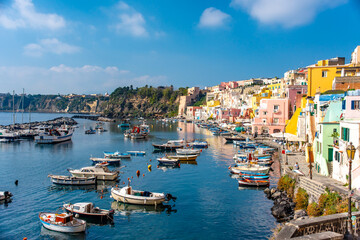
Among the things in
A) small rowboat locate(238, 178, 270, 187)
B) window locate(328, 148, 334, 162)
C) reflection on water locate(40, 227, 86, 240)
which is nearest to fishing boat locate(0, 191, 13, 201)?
reflection on water locate(40, 227, 86, 240)

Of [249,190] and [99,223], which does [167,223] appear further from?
Answer: [249,190]

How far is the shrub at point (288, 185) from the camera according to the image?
2180 centimetres

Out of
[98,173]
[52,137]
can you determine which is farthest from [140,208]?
[52,137]

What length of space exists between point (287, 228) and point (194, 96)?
5756 inches

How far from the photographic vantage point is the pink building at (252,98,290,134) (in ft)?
181

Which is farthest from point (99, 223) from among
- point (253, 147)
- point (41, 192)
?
point (253, 147)

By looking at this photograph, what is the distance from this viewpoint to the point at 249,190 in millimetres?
25359

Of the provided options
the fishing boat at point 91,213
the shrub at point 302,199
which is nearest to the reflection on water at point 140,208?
the fishing boat at point 91,213

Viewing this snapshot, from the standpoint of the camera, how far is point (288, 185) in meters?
22.7

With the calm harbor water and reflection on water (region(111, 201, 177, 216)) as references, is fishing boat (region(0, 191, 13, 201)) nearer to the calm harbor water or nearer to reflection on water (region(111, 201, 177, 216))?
the calm harbor water

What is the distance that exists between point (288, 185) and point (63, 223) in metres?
15.3

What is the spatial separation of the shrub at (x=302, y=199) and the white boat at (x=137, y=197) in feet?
28.6

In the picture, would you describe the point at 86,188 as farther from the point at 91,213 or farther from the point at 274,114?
the point at 274,114

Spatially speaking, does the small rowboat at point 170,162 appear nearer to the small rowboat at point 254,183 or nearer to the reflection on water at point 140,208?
the small rowboat at point 254,183
